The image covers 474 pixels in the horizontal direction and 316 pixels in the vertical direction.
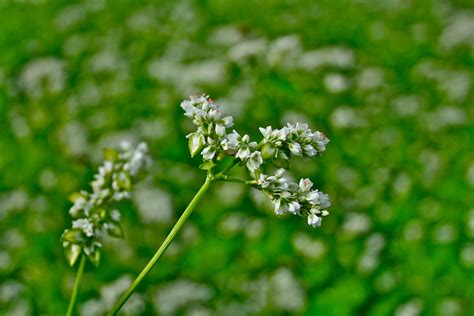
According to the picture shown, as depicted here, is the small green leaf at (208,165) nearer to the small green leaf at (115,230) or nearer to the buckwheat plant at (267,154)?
the buckwheat plant at (267,154)

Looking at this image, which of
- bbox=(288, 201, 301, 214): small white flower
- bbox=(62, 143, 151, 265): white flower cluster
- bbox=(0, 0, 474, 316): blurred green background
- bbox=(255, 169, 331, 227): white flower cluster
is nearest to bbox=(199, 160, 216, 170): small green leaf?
bbox=(255, 169, 331, 227): white flower cluster

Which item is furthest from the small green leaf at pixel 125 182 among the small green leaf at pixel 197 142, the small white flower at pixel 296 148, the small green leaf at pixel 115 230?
the small white flower at pixel 296 148

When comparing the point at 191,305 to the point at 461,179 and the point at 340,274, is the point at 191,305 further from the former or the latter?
the point at 461,179

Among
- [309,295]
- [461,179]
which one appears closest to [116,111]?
[309,295]

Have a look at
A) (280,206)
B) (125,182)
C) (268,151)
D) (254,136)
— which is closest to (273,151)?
(268,151)

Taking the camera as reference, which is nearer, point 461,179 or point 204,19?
point 461,179

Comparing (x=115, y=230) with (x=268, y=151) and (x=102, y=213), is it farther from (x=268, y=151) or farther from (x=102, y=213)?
(x=268, y=151)

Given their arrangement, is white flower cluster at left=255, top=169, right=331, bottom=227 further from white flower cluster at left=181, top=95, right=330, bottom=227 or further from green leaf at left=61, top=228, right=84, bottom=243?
green leaf at left=61, top=228, right=84, bottom=243
